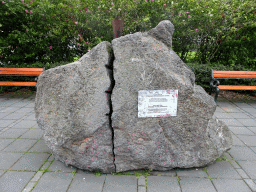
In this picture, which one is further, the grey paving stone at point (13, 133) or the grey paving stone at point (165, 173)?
the grey paving stone at point (13, 133)

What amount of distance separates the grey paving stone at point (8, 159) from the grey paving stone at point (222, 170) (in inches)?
111

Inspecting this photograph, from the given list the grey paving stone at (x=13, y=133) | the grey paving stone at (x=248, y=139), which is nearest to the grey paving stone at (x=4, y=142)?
the grey paving stone at (x=13, y=133)

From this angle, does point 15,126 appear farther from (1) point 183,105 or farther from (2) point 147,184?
(1) point 183,105

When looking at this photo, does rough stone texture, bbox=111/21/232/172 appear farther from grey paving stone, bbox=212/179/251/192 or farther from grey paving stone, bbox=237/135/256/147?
grey paving stone, bbox=237/135/256/147

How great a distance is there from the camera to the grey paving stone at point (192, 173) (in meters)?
2.43

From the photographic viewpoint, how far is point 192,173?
246cm

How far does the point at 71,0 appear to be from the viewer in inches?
229

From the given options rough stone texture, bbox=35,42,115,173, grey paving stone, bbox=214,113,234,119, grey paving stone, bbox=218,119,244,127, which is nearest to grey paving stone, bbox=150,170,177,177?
rough stone texture, bbox=35,42,115,173

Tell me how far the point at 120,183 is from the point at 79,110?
1.05 m

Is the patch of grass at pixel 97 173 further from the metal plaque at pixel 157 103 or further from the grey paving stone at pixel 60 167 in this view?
the metal plaque at pixel 157 103

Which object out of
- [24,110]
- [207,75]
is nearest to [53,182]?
[24,110]

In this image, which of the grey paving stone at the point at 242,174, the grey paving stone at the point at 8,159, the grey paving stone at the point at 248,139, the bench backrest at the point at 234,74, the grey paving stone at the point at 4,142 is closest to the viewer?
the grey paving stone at the point at 242,174

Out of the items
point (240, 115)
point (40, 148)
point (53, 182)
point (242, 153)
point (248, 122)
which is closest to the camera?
point (53, 182)

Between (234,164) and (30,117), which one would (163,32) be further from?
(30,117)
